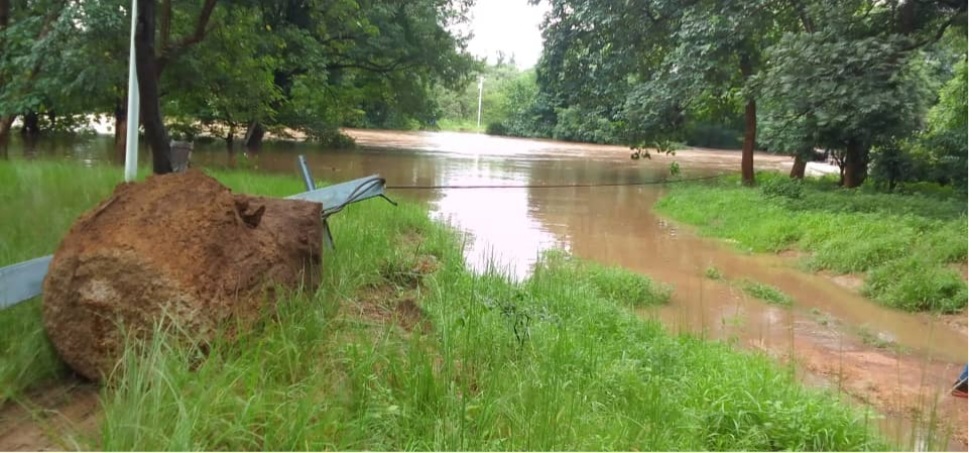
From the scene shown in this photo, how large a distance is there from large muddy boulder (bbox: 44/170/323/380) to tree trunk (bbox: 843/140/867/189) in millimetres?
15192

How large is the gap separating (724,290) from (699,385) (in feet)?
15.7

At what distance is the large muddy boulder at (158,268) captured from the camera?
2.90 m

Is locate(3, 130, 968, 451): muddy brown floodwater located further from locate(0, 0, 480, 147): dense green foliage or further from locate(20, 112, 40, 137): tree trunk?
locate(20, 112, 40, 137): tree trunk

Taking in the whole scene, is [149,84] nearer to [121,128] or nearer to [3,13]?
[3,13]

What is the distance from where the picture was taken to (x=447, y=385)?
3.12 m

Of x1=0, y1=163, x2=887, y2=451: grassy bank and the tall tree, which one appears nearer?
x1=0, y1=163, x2=887, y2=451: grassy bank

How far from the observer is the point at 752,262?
10.6m

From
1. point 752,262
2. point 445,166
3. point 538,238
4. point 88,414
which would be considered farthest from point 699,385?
point 445,166

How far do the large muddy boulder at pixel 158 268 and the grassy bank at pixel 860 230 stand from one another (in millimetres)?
7261

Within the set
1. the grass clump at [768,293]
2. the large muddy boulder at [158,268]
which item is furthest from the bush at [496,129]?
the large muddy boulder at [158,268]

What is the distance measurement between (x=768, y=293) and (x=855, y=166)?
951cm

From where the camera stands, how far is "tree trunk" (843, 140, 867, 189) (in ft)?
52.3

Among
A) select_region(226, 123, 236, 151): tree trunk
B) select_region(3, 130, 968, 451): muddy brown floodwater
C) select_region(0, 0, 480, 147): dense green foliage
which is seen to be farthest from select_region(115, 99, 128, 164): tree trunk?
select_region(226, 123, 236, 151): tree trunk

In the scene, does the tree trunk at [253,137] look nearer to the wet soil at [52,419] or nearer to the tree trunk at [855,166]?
the tree trunk at [855,166]
